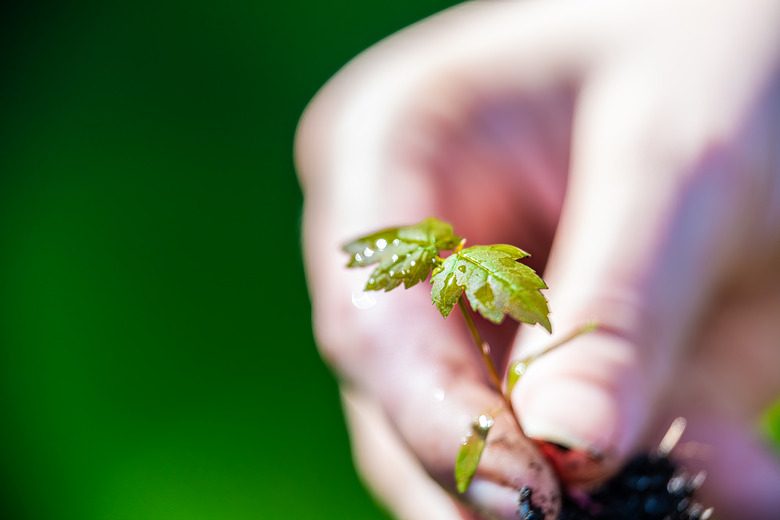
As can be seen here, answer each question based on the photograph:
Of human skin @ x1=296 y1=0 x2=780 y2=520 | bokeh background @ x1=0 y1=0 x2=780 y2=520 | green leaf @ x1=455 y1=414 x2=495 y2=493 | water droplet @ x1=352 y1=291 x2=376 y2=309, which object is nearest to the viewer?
green leaf @ x1=455 y1=414 x2=495 y2=493

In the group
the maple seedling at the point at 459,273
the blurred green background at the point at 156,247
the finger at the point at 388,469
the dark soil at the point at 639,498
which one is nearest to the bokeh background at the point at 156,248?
the blurred green background at the point at 156,247

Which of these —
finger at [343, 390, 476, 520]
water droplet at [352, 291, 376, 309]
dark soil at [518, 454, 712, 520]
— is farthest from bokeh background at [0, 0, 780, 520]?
dark soil at [518, 454, 712, 520]

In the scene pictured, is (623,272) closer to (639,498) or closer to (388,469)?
(639,498)

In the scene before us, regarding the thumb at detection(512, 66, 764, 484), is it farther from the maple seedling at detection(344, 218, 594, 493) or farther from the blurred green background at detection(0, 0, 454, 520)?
the blurred green background at detection(0, 0, 454, 520)

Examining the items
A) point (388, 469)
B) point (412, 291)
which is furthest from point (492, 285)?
point (388, 469)

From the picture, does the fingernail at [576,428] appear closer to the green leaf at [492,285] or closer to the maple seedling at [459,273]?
the maple seedling at [459,273]
